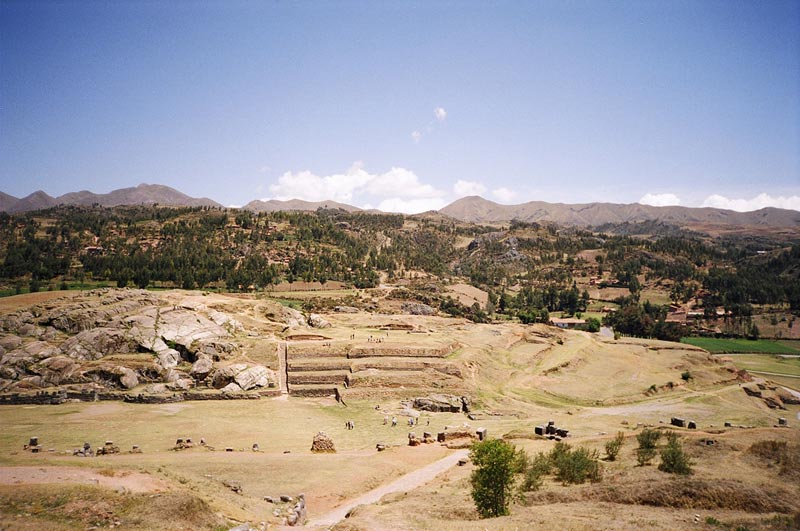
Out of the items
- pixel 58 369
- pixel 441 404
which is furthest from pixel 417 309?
pixel 58 369

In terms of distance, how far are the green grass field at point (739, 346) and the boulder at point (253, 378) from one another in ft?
268

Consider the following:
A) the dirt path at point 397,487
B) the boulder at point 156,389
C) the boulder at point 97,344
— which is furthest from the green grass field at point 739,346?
the boulder at point 97,344

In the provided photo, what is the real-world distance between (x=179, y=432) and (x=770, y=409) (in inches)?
2639

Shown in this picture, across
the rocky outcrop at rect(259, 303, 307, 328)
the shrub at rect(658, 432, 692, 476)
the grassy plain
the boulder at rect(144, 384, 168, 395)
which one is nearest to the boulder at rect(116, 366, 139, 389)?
the boulder at rect(144, 384, 168, 395)

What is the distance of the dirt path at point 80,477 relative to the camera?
671 inches

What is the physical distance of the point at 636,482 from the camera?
19.8 meters

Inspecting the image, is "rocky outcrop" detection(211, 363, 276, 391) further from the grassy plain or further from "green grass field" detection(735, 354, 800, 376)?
"green grass field" detection(735, 354, 800, 376)

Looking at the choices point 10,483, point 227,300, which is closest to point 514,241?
point 227,300

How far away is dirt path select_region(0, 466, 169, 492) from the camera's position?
671 inches

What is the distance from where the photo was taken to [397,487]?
77.5 feet

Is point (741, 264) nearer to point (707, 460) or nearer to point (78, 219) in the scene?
point (707, 460)

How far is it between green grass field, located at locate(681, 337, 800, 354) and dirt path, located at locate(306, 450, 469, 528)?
7890cm

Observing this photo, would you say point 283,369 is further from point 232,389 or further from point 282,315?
point 282,315

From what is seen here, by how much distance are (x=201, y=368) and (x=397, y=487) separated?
26693 mm
